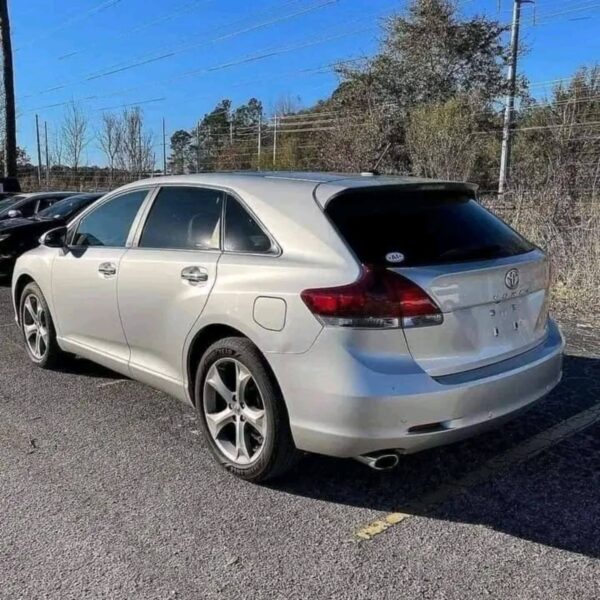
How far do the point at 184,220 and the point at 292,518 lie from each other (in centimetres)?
191

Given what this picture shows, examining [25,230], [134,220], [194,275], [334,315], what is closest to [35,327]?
[134,220]

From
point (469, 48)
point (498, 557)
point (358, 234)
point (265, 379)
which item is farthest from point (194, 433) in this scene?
point (469, 48)

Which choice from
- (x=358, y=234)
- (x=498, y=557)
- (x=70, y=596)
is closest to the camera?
(x=70, y=596)

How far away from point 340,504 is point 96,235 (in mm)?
2787

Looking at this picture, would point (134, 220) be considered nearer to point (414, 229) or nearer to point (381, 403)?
point (414, 229)

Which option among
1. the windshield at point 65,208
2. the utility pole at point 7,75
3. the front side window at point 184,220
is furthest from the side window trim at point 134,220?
the utility pole at point 7,75

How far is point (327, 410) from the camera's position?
9.82 ft

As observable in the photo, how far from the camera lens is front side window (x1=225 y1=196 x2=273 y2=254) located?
137 inches

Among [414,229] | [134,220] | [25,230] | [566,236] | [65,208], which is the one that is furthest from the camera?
[65,208]

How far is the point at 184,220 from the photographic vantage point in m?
4.09

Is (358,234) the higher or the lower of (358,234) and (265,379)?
the higher

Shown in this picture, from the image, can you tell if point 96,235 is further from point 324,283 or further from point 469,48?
point 469,48

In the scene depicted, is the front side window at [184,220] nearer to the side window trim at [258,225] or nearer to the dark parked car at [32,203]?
the side window trim at [258,225]

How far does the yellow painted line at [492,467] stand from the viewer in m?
3.08
